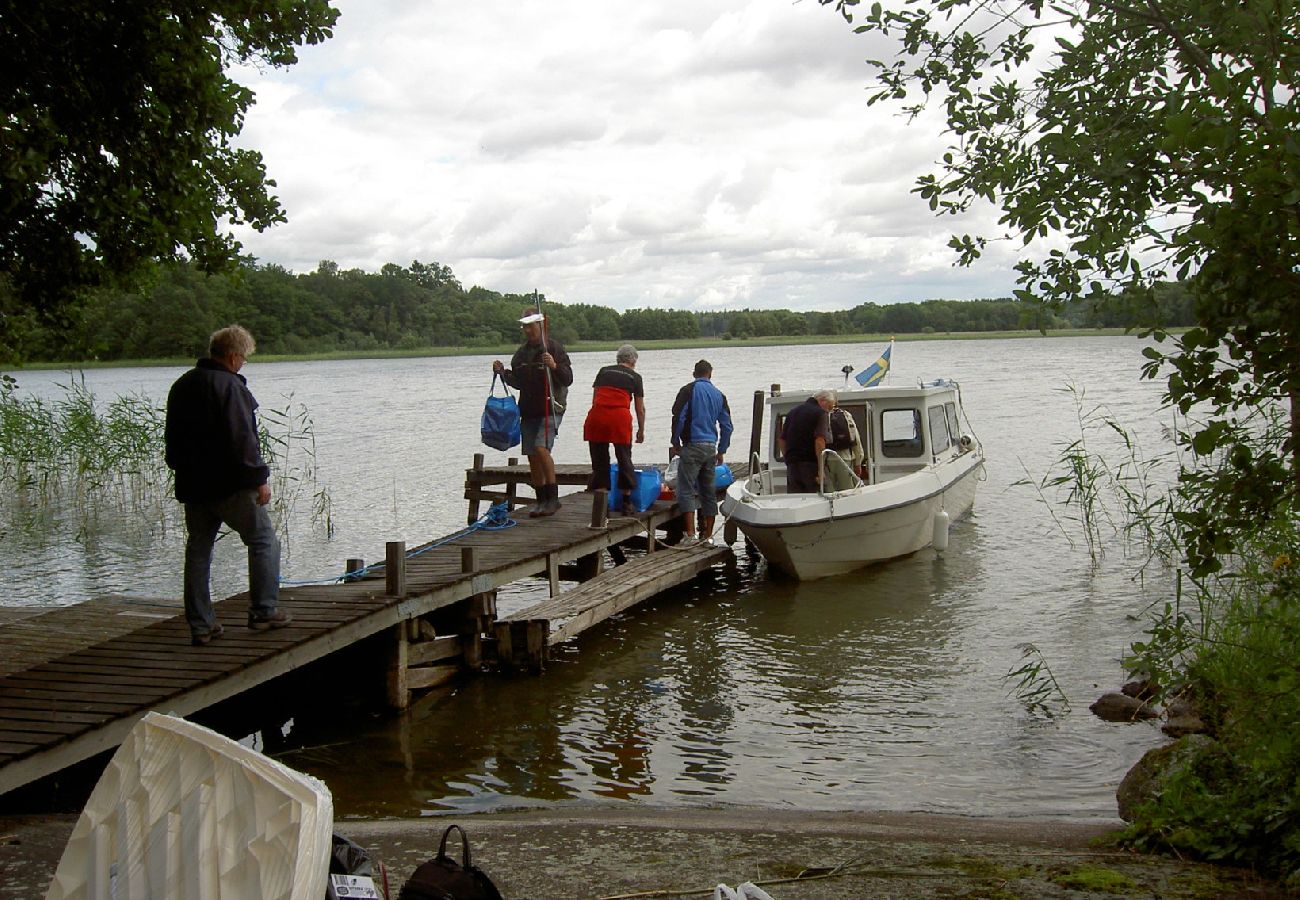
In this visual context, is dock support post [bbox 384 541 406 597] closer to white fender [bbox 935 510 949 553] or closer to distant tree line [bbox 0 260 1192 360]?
white fender [bbox 935 510 949 553]

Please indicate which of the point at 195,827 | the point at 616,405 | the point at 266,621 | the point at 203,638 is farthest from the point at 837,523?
the point at 195,827

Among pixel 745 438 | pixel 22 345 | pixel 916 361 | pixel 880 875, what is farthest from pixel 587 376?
pixel 880 875

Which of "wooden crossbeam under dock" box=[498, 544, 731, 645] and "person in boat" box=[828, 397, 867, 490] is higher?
"person in boat" box=[828, 397, 867, 490]

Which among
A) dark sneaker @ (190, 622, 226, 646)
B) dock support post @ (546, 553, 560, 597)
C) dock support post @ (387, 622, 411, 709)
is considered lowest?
dock support post @ (387, 622, 411, 709)

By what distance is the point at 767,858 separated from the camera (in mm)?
4672

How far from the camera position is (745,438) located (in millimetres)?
29203

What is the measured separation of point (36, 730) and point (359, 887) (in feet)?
12.4

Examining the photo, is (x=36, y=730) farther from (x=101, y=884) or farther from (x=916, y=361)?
(x=916, y=361)

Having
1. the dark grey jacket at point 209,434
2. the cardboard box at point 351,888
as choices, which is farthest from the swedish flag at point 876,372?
the cardboard box at point 351,888

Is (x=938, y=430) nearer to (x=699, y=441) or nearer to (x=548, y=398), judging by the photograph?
(x=699, y=441)

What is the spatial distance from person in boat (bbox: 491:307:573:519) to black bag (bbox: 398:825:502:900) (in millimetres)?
7289

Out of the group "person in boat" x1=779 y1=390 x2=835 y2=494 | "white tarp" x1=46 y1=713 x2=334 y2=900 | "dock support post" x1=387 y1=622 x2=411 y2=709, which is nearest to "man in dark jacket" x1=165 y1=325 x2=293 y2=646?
"dock support post" x1=387 y1=622 x2=411 y2=709

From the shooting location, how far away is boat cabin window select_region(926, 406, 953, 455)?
47.2 feet

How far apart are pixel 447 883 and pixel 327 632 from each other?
15.0ft
